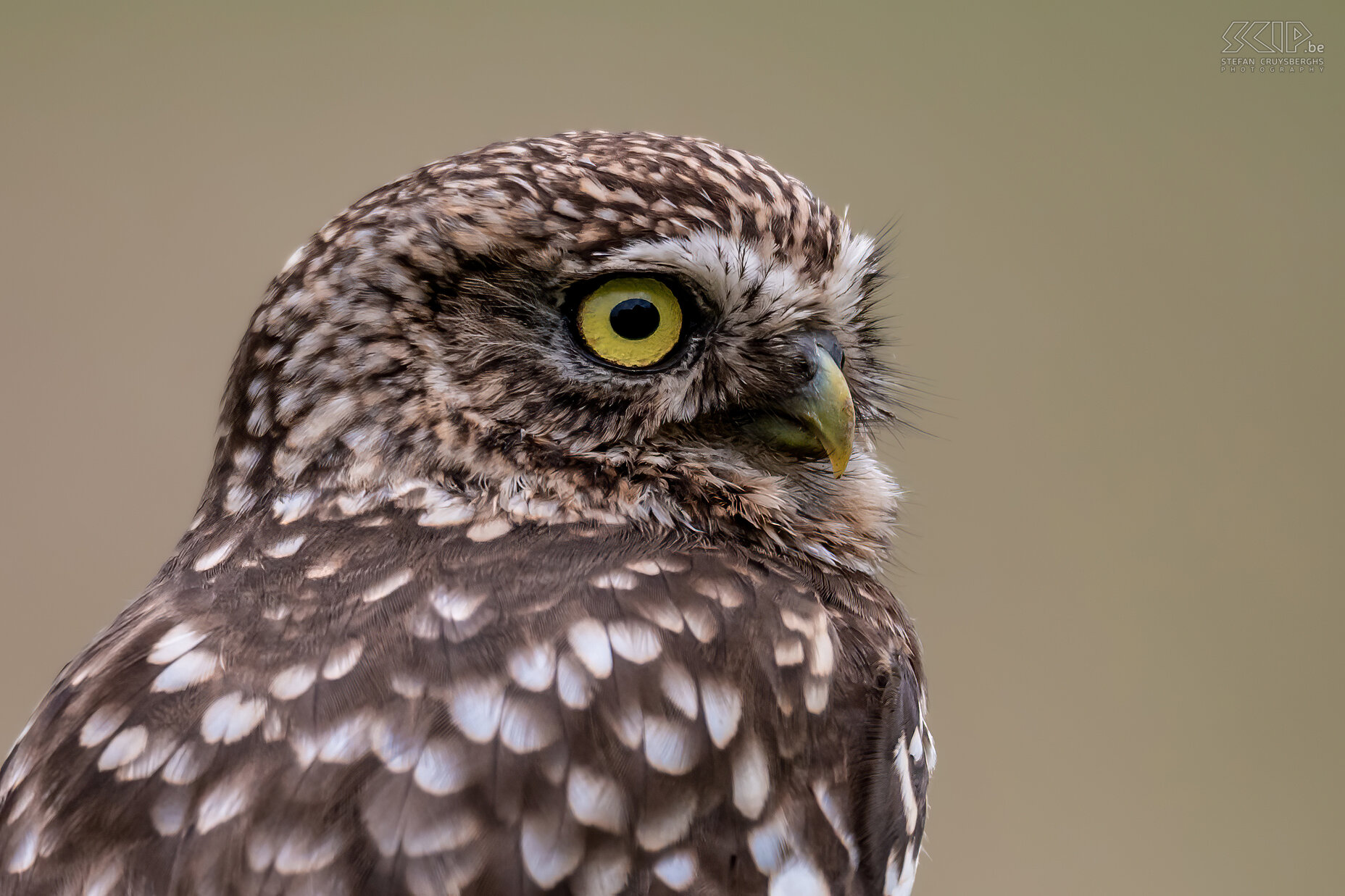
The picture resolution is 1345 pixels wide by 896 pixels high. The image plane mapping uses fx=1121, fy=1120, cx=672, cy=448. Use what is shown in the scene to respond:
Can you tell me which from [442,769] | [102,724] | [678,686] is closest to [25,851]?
[102,724]

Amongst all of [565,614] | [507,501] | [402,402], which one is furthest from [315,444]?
[565,614]

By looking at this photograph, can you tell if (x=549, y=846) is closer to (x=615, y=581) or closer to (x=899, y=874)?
(x=615, y=581)

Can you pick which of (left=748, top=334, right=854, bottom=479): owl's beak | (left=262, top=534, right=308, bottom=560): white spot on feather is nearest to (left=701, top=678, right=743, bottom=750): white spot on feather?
(left=748, top=334, right=854, bottom=479): owl's beak

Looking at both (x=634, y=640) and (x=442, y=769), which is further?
(x=634, y=640)

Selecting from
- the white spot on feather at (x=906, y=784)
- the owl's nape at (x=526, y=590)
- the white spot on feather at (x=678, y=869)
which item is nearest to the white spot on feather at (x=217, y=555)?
the owl's nape at (x=526, y=590)

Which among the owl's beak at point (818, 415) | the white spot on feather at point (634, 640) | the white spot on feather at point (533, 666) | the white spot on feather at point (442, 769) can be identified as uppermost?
the owl's beak at point (818, 415)

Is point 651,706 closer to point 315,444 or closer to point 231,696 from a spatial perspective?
point 231,696

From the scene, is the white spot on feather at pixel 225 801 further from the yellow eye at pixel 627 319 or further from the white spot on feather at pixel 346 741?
the yellow eye at pixel 627 319
